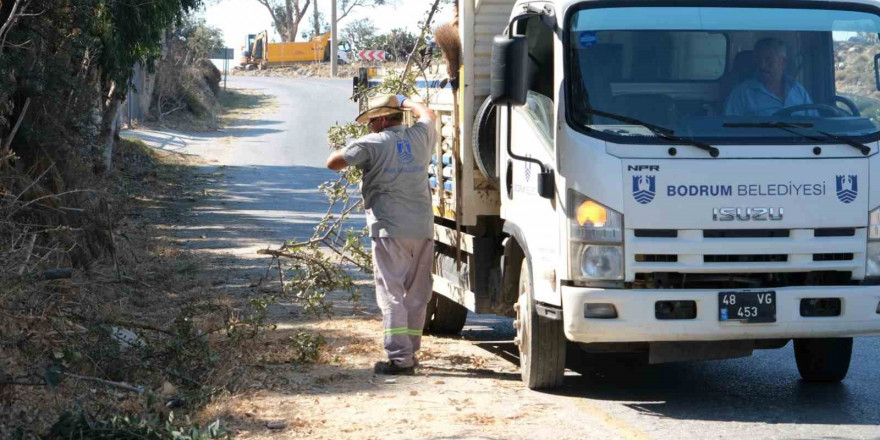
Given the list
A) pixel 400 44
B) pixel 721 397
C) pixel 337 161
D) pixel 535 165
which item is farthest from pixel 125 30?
pixel 721 397

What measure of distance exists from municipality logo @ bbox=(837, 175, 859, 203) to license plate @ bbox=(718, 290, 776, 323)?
2.23ft

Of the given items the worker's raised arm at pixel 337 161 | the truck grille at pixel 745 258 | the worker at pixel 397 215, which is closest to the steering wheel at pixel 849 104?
the truck grille at pixel 745 258

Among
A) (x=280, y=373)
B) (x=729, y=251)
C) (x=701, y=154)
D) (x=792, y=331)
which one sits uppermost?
(x=701, y=154)

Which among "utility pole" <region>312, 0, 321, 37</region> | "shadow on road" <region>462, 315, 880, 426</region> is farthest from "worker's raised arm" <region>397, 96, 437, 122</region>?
"utility pole" <region>312, 0, 321, 37</region>

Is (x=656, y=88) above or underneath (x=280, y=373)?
above

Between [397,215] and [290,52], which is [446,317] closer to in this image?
[397,215]

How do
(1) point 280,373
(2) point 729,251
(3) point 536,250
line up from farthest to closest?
1. (1) point 280,373
2. (3) point 536,250
3. (2) point 729,251

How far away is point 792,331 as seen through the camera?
6754 millimetres

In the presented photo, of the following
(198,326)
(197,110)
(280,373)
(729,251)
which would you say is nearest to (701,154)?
(729,251)

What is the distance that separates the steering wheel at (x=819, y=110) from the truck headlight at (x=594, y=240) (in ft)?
3.82

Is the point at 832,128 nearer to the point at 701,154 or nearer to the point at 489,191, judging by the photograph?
the point at 701,154

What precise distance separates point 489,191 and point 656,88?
1662 mm

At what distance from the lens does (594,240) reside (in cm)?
669

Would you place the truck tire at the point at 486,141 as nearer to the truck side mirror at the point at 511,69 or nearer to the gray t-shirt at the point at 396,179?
the gray t-shirt at the point at 396,179
